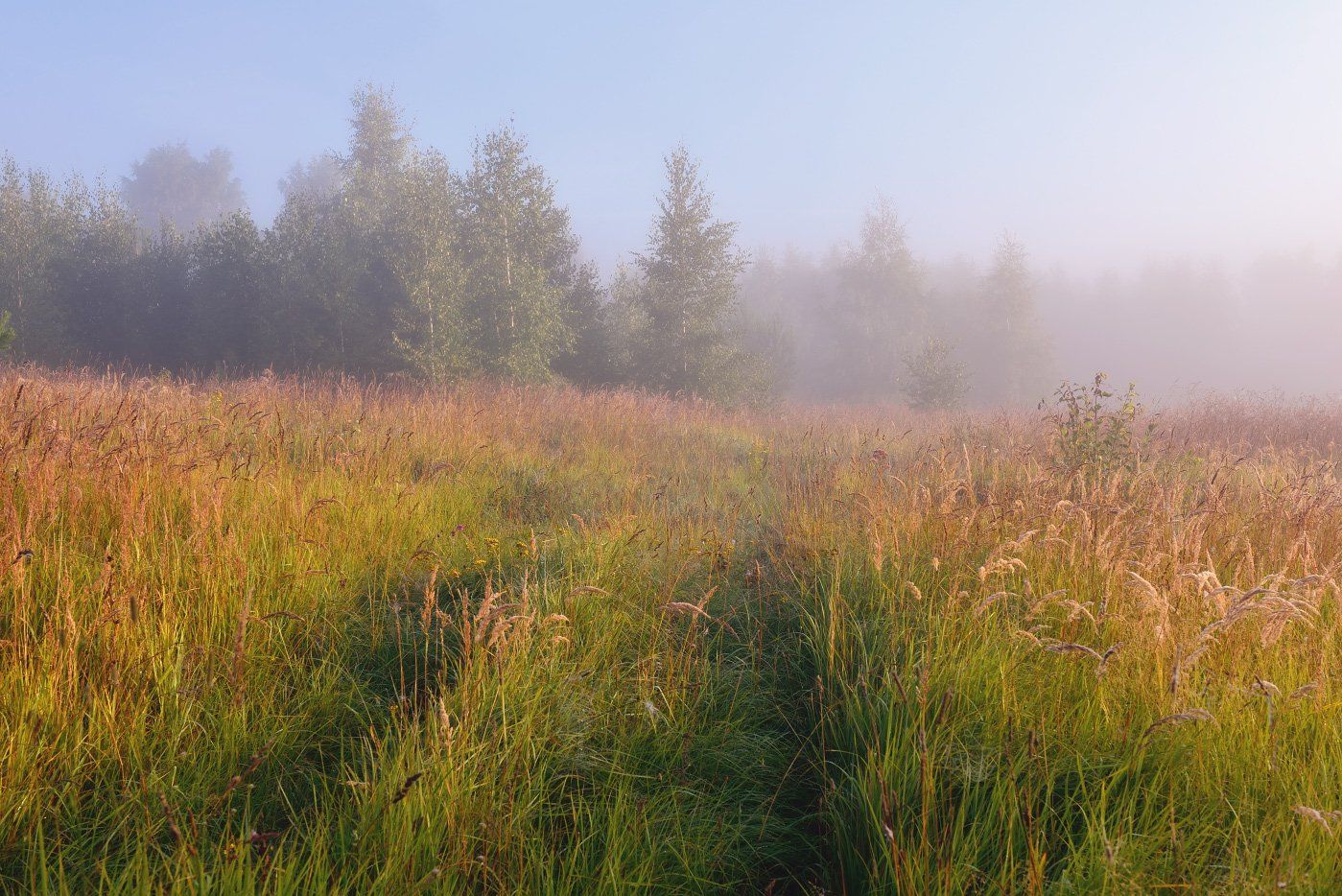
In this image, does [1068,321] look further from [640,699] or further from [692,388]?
[640,699]

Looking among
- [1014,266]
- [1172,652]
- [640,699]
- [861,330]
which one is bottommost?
[640,699]

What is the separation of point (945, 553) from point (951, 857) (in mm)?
1937

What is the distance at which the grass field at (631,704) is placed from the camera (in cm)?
160

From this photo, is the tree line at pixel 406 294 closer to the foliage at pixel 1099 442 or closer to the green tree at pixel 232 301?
the green tree at pixel 232 301

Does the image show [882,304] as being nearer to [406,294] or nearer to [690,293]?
[690,293]

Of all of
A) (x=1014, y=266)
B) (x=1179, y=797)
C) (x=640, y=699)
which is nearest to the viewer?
(x=1179, y=797)

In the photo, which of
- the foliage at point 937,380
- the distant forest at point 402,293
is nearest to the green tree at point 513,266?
the distant forest at point 402,293

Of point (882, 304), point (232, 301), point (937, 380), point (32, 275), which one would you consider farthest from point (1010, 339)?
point (32, 275)

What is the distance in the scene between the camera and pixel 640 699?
2.42 m

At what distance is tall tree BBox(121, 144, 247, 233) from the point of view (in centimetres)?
7312

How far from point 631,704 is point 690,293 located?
20.3 metres

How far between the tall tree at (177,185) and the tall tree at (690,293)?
72.4 m

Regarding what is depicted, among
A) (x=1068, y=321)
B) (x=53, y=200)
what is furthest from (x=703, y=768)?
(x=1068, y=321)

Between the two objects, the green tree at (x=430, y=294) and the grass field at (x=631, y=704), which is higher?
the green tree at (x=430, y=294)
